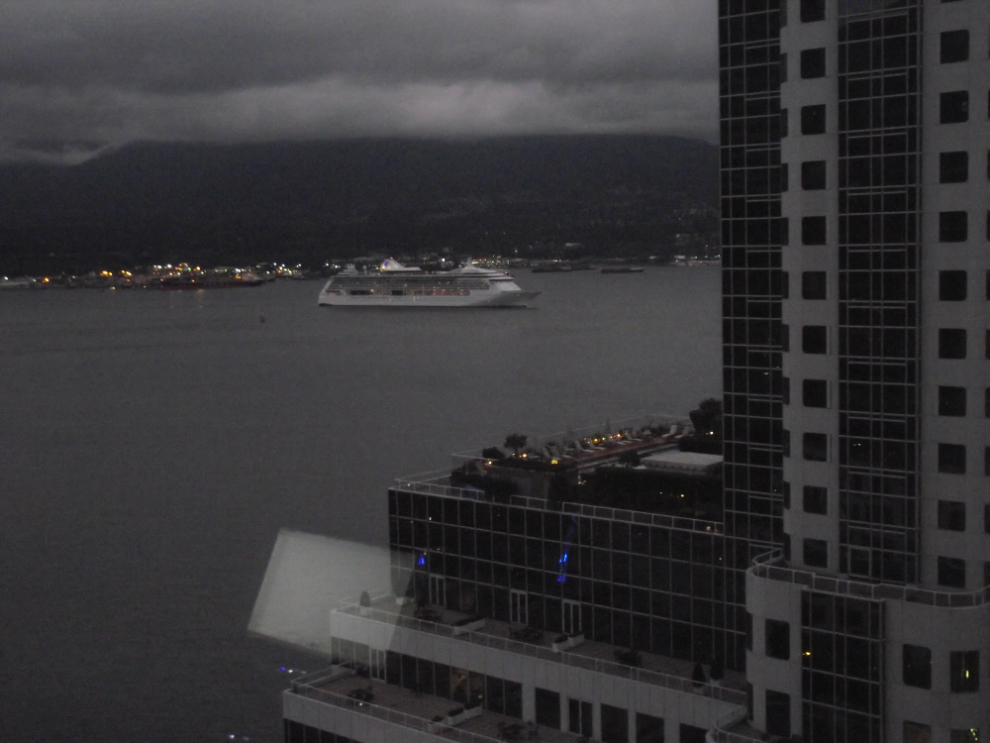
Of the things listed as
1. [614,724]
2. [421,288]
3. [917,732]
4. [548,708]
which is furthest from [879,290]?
[421,288]

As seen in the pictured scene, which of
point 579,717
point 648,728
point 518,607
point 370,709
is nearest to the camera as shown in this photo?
point 648,728

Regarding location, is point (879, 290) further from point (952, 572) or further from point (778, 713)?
point (778, 713)

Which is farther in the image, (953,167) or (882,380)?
(882,380)

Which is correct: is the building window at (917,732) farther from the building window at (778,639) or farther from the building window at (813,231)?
the building window at (813,231)

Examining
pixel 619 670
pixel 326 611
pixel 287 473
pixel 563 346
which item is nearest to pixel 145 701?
pixel 326 611

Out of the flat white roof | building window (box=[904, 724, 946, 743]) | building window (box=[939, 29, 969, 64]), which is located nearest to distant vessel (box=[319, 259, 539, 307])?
the flat white roof

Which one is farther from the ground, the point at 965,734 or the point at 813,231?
the point at 813,231

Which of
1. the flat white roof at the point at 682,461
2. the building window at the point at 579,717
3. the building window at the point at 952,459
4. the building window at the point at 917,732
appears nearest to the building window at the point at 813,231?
the building window at the point at 952,459

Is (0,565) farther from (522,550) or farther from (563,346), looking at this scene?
(563,346)
